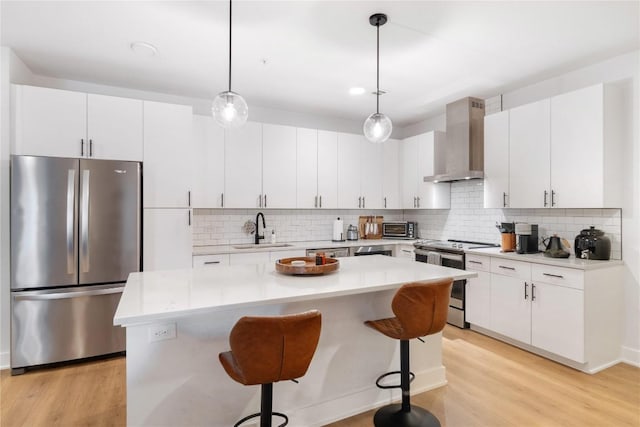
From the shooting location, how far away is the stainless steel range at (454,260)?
Answer: 4105 millimetres

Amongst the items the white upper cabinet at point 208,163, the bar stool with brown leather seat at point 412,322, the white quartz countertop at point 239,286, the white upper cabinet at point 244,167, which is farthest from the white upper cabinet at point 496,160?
the white upper cabinet at point 208,163

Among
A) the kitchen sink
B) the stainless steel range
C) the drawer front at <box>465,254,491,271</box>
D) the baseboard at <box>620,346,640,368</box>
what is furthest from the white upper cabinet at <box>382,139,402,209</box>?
the baseboard at <box>620,346,640,368</box>

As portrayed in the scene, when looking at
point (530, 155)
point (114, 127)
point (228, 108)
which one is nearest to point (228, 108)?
point (228, 108)

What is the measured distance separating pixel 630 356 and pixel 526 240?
1.30 m

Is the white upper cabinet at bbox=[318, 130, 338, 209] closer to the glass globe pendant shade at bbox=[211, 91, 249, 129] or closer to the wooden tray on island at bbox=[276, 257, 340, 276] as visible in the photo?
the wooden tray on island at bbox=[276, 257, 340, 276]

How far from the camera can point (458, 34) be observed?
9.02 feet

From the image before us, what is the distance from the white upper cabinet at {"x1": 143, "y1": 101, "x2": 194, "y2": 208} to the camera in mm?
3520

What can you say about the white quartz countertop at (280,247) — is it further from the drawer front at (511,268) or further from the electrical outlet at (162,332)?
the electrical outlet at (162,332)

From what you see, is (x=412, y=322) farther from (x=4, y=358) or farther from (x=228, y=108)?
(x=4, y=358)

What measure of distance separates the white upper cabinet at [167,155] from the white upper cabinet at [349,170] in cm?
207

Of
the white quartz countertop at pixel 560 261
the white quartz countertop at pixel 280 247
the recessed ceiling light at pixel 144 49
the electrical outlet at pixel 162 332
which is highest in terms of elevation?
the recessed ceiling light at pixel 144 49

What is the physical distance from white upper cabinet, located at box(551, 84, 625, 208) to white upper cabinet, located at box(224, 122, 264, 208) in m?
3.19

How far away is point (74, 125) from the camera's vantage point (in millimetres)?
3248

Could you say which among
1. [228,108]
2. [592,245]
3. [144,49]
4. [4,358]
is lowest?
[4,358]
